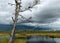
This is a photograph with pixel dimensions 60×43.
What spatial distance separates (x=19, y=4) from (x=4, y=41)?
22896 millimetres

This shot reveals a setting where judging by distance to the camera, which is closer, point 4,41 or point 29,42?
point 4,41

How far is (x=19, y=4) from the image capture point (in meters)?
14.0

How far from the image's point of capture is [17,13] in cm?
1405

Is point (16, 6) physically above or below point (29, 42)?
above

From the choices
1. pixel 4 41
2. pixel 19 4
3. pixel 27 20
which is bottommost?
pixel 4 41

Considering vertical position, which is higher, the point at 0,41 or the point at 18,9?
the point at 18,9

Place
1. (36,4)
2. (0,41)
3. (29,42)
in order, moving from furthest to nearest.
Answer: (29,42) < (0,41) < (36,4)

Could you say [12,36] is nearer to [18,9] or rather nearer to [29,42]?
[18,9]

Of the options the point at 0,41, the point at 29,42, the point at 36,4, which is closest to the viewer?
Answer: the point at 36,4

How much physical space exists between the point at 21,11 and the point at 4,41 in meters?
22.8

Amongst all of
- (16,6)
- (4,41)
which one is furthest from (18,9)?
(4,41)

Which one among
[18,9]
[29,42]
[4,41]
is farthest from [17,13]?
[29,42]

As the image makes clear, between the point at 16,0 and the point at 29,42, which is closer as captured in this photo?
the point at 16,0

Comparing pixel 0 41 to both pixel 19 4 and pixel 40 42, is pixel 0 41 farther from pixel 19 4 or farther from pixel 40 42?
pixel 19 4
